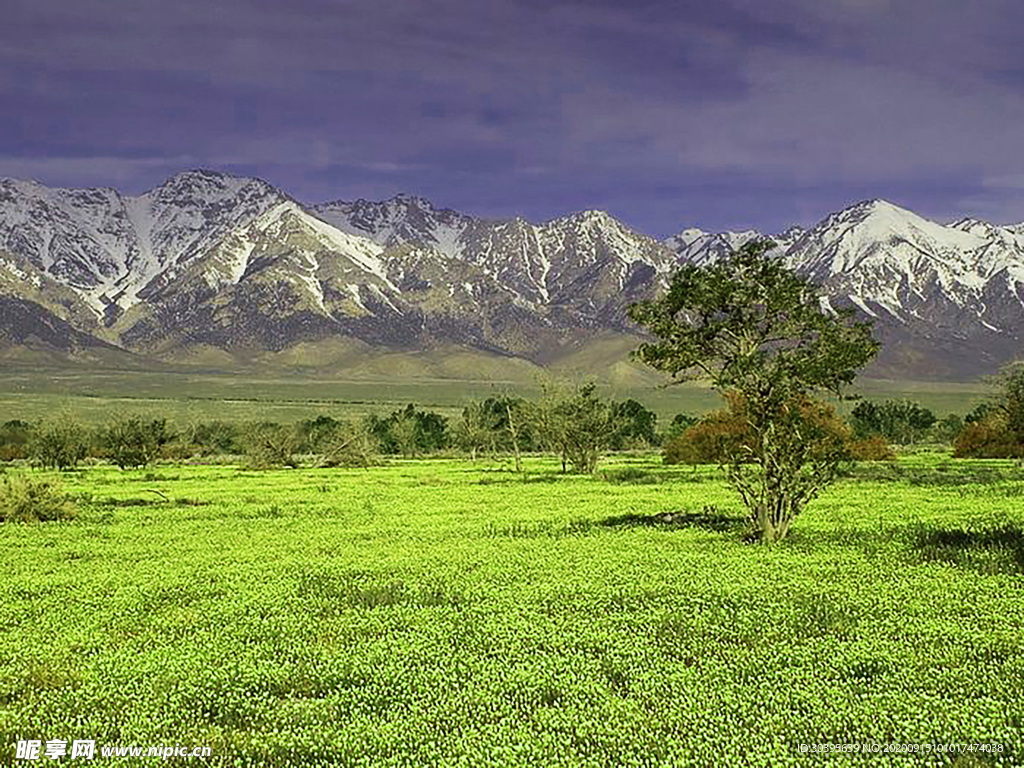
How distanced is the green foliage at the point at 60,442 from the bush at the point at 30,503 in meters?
59.8

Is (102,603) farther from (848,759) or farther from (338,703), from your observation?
(848,759)

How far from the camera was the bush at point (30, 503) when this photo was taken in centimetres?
4050

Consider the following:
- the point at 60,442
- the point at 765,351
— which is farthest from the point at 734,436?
the point at 60,442

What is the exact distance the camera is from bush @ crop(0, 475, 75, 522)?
40.5 meters

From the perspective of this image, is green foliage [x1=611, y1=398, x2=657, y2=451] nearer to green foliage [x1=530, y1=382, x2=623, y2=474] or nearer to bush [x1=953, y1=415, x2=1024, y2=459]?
bush [x1=953, y1=415, x2=1024, y2=459]

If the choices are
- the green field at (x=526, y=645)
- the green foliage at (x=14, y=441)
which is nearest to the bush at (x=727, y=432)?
the green field at (x=526, y=645)

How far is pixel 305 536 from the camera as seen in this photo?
32.7 m

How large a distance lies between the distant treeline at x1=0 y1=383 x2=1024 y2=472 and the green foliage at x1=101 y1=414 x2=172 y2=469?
0.13 metres

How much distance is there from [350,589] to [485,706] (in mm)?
9398

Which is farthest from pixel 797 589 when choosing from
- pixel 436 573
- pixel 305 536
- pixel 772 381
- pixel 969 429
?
pixel 969 429

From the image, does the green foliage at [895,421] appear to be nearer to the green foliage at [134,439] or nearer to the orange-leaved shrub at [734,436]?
the orange-leaved shrub at [734,436]

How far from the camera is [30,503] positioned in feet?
134

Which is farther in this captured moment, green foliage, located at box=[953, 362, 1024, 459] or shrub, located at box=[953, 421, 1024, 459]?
shrub, located at box=[953, 421, 1024, 459]

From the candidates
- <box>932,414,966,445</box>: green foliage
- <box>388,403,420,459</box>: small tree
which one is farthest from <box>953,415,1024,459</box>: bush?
<box>388,403,420,459</box>: small tree
